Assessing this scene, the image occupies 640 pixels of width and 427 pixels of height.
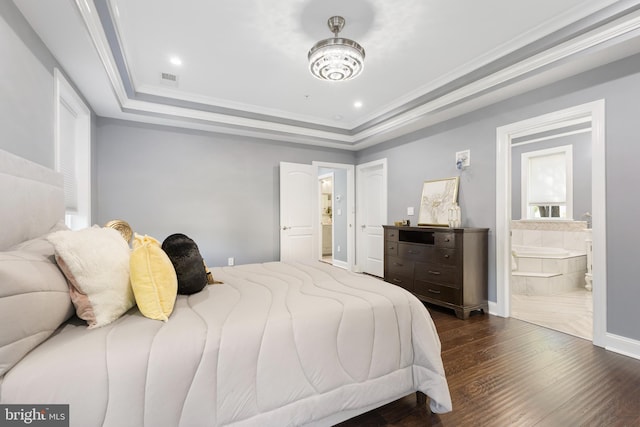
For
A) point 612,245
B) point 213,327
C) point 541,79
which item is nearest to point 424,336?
point 213,327

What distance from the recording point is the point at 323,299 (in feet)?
5.22

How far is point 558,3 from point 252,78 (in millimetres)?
2913

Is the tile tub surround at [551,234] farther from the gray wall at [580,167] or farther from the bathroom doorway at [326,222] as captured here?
the bathroom doorway at [326,222]

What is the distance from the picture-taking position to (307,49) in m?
2.75

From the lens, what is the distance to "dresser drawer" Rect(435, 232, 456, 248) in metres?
3.29

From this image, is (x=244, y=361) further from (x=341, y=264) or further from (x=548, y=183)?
(x=548, y=183)

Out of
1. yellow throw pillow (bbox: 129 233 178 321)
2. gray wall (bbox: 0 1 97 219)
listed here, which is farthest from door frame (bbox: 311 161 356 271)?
yellow throw pillow (bbox: 129 233 178 321)

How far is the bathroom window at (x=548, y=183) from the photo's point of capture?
5.31 m

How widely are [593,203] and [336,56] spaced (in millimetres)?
2703

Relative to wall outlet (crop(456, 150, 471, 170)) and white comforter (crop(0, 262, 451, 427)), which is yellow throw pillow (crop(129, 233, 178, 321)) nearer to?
white comforter (crop(0, 262, 451, 427))

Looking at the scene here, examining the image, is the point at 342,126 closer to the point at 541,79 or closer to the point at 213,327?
the point at 541,79

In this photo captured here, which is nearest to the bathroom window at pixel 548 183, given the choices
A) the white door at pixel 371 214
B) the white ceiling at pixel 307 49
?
the white door at pixel 371 214

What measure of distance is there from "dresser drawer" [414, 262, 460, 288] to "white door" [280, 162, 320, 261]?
1.96 m

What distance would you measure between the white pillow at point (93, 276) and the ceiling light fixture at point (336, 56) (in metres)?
2.10
